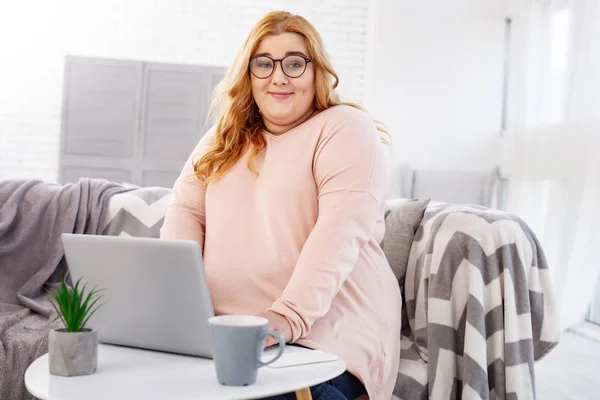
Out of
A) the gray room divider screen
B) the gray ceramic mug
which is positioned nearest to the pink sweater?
the gray ceramic mug

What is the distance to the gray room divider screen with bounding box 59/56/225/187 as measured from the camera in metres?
6.33

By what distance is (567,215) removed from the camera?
4.34m

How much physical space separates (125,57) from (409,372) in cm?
568

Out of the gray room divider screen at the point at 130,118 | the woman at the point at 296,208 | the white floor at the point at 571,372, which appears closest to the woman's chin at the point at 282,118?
the woman at the point at 296,208

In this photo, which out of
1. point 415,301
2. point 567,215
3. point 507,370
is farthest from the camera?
point 567,215

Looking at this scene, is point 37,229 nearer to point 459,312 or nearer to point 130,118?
point 459,312

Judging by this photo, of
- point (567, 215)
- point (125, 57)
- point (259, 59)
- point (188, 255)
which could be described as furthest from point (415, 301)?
point (125, 57)

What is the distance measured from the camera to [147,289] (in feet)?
3.80

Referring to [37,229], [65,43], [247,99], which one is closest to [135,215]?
[37,229]

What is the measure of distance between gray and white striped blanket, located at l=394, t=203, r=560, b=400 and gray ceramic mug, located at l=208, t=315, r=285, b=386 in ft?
2.77

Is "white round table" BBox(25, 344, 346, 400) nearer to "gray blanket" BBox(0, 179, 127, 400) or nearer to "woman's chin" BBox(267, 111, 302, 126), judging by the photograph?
"woman's chin" BBox(267, 111, 302, 126)

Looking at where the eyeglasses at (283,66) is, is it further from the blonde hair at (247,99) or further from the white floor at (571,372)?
the white floor at (571,372)

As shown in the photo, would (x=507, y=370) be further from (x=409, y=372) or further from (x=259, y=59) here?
(x=259, y=59)

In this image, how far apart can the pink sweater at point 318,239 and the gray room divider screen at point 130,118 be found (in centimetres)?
487
